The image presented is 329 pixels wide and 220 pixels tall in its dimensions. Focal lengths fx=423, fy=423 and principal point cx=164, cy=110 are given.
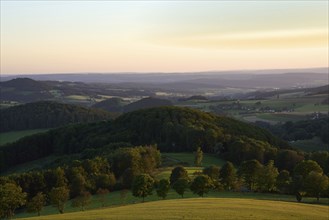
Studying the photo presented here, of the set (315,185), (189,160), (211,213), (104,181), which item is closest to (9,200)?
(104,181)

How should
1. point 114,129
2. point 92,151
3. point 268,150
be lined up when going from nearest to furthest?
1. point 268,150
2. point 92,151
3. point 114,129

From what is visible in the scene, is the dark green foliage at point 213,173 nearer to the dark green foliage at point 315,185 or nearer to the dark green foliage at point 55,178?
the dark green foliage at point 315,185

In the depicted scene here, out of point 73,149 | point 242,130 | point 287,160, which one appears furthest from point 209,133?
point 73,149

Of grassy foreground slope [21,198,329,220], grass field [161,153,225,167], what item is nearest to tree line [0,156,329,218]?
grassy foreground slope [21,198,329,220]

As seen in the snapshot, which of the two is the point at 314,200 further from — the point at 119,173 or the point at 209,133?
the point at 209,133

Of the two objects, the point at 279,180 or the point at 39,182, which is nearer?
the point at 279,180

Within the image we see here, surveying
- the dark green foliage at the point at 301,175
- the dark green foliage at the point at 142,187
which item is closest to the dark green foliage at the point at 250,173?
the dark green foliage at the point at 301,175

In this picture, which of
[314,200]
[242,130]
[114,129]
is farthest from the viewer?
[114,129]
